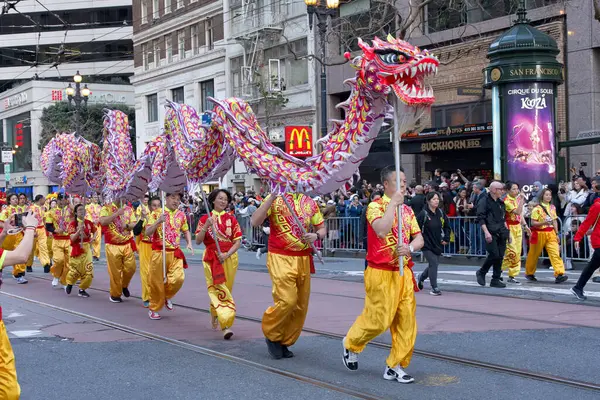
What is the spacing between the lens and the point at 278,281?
797 centimetres

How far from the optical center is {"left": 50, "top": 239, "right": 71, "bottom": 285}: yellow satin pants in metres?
15.2

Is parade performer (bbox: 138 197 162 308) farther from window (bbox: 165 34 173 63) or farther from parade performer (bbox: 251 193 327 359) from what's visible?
window (bbox: 165 34 173 63)

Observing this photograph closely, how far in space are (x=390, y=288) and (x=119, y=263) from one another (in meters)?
7.15

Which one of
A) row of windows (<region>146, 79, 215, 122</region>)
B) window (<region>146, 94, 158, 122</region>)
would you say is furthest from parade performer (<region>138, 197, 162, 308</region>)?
window (<region>146, 94, 158, 122</region>)

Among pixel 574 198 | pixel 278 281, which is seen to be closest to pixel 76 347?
pixel 278 281

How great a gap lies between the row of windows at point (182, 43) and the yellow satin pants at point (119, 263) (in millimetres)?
26607

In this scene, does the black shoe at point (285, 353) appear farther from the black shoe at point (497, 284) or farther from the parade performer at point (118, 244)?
the black shoe at point (497, 284)

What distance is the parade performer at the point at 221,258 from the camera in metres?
9.38

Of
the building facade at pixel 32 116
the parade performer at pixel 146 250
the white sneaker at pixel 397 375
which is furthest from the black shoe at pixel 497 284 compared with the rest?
the building facade at pixel 32 116

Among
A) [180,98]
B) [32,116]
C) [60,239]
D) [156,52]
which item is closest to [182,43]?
[180,98]

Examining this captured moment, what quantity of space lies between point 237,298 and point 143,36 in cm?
3456

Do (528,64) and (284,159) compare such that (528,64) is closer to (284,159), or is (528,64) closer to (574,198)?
(574,198)

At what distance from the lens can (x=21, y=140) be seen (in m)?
54.7

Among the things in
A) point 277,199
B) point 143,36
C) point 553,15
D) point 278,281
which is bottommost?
point 278,281
